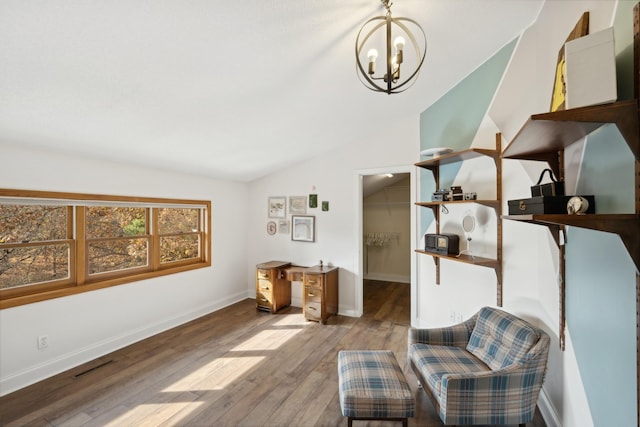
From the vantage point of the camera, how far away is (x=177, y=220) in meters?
4.07

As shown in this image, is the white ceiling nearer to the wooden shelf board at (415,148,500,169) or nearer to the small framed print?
the wooden shelf board at (415,148,500,169)

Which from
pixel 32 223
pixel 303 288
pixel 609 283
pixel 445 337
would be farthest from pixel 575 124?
pixel 32 223

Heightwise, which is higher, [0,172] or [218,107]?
[218,107]

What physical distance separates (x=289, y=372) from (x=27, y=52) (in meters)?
2.96

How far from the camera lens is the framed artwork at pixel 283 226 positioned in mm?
4688

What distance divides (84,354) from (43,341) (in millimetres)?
398

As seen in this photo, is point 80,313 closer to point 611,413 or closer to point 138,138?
point 138,138

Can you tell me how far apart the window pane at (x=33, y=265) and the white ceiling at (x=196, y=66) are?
3.27 ft

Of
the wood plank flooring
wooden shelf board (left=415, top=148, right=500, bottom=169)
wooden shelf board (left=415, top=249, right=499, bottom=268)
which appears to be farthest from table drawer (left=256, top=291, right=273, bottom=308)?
wooden shelf board (left=415, top=148, right=500, bottom=169)

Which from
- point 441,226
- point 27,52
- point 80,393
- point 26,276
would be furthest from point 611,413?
point 26,276

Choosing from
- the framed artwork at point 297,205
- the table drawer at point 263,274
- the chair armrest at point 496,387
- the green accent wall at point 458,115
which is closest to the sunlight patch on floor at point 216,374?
the table drawer at point 263,274

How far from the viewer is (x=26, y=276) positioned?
2645 mm

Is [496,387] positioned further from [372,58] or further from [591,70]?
[372,58]

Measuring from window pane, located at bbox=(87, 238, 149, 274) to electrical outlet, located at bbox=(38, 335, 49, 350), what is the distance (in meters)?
0.69
